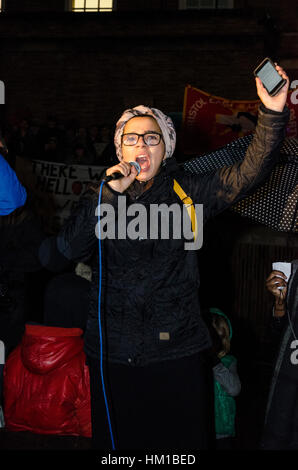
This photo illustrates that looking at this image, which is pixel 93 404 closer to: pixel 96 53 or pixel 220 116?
pixel 220 116

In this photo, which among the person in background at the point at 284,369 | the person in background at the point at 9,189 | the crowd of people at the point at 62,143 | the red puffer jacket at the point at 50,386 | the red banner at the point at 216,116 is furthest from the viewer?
the crowd of people at the point at 62,143

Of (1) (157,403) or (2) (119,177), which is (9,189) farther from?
(1) (157,403)

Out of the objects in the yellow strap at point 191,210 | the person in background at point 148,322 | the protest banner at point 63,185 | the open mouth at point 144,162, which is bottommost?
the person in background at point 148,322

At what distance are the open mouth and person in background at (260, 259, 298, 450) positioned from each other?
66.4 inches

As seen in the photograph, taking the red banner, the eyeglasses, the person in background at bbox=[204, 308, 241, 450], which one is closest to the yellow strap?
the eyeglasses

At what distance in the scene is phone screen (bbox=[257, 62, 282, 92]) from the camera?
2.12 metres

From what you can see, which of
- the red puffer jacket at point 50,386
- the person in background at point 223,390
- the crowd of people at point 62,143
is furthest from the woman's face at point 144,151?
the crowd of people at point 62,143

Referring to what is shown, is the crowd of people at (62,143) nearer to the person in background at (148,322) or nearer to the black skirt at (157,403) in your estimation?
the person in background at (148,322)

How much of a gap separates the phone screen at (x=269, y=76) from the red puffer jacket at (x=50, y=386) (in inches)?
113

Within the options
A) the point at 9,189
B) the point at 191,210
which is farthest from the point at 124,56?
the point at 191,210

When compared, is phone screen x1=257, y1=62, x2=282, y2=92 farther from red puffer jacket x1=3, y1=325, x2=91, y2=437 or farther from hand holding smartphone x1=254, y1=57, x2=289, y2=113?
red puffer jacket x1=3, y1=325, x2=91, y2=437

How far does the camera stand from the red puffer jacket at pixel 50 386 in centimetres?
432

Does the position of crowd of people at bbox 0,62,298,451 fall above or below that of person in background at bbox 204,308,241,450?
above

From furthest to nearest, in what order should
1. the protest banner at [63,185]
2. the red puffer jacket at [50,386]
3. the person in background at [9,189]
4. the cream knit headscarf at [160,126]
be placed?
1. the protest banner at [63,185]
2. the red puffer jacket at [50,386]
3. the person in background at [9,189]
4. the cream knit headscarf at [160,126]
